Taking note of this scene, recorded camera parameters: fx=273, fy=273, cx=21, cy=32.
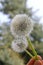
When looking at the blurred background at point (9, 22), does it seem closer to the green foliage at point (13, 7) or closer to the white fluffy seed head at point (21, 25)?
the green foliage at point (13, 7)

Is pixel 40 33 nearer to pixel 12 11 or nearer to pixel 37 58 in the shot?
pixel 12 11

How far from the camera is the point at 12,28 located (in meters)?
0.73

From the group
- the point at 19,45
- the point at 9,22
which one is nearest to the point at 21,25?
the point at 19,45

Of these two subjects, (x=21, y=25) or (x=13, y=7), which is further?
(x=13, y=7)

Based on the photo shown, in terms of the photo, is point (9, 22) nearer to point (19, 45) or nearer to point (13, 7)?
point (13, 7)

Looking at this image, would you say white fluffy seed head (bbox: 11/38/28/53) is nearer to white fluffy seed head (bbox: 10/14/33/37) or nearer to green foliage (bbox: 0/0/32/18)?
white fluffy seed head (bbox: 10/14/33/37)

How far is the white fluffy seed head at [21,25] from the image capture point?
70cm

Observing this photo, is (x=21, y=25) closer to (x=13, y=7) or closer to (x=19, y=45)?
(x=19, y=45)

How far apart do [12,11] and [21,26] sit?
638 centimetres

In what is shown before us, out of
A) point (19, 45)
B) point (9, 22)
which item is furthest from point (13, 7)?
point (19, 45)

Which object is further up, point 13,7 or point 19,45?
point 19,45

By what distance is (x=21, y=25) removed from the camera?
2.33 ft

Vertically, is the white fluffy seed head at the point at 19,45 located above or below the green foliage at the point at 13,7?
above

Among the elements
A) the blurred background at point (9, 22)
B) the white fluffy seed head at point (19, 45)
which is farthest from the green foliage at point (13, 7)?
the white fluffy seed head at point (19, 45)
